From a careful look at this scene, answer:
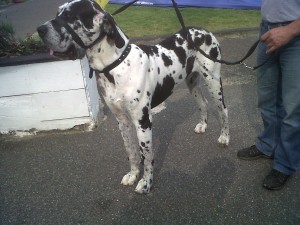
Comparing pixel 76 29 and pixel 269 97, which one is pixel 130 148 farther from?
pixel 269 97

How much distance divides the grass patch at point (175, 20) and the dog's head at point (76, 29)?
18.8ft

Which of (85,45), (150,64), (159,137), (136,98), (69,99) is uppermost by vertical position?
(85,45)

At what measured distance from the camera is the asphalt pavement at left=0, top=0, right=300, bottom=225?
317cm

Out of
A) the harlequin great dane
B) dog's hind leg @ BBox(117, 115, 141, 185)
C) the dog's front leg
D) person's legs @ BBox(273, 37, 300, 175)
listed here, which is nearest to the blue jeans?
person's legs @ BBox(273, 37, 300, 175)

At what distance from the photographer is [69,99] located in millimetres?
4578

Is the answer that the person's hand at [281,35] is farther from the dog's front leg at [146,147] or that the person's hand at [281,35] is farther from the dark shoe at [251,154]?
the dark shoe at [251,154]

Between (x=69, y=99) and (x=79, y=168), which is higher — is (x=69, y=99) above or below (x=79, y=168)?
above

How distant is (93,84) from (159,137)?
1298 millimetres

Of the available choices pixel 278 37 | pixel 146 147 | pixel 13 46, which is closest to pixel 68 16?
pixel 146 147

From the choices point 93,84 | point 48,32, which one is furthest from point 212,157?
point 48,32

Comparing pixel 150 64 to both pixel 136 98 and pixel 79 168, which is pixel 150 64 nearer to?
pixel 136 98

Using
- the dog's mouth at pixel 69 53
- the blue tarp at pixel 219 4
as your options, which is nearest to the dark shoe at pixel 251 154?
the dog's mouth at pixel 69 53

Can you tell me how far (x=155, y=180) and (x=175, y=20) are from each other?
685 cm

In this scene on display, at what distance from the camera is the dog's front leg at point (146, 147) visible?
3.17 metres
